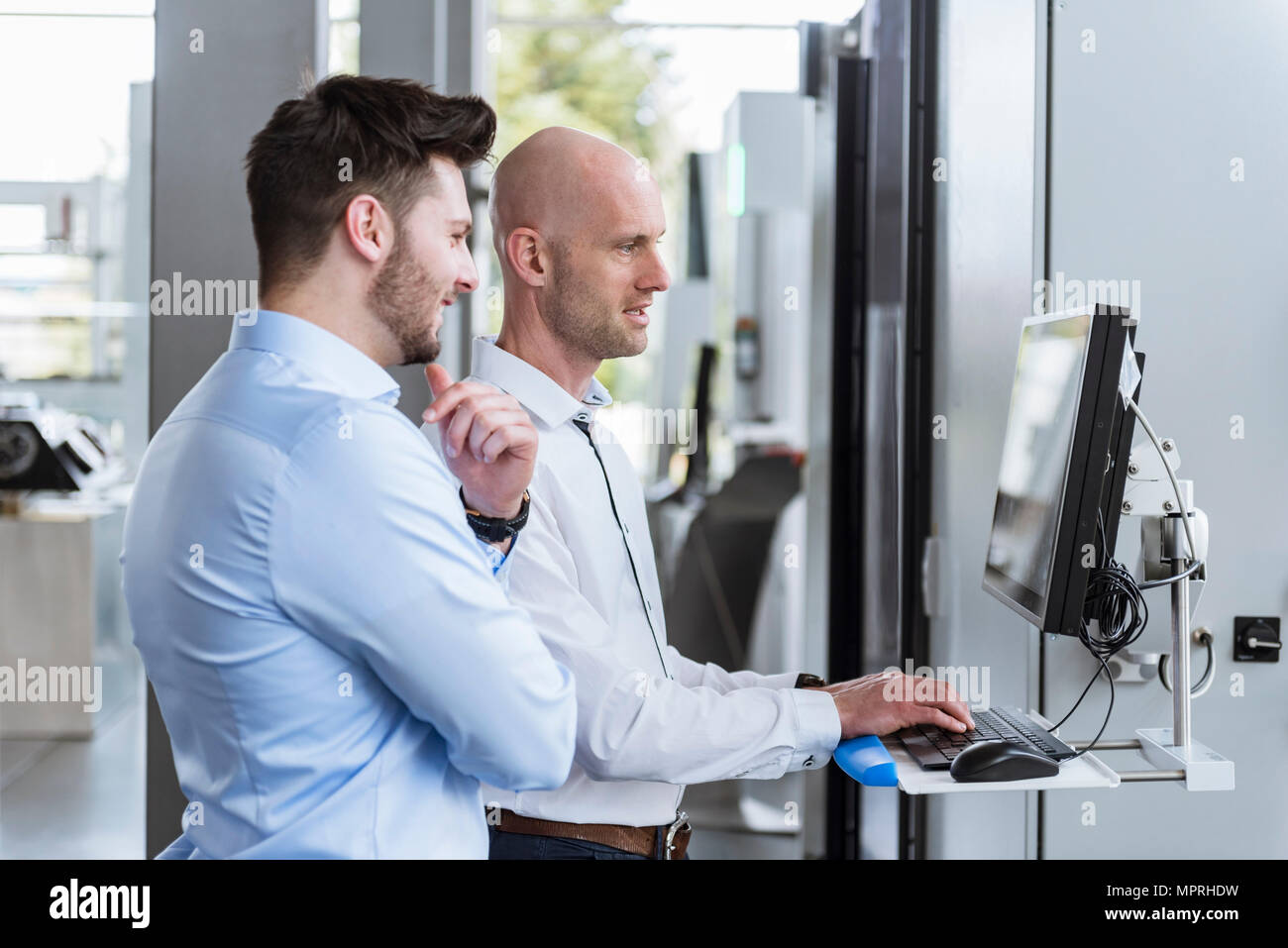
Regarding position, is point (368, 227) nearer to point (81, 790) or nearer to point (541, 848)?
point (541, 848)

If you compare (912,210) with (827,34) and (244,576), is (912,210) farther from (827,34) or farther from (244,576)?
(244,576)

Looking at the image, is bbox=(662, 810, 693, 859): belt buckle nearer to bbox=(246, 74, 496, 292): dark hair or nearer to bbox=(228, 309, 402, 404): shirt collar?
bbox=(228, 309, 402, 404): shirt collar

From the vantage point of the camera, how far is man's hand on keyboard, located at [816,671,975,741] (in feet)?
5.20

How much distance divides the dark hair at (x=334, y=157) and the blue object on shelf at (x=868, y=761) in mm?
896

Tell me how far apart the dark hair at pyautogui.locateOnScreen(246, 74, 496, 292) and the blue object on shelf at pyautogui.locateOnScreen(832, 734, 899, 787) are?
2.94 ft

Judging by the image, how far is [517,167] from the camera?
191 cm

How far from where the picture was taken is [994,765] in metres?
1.44

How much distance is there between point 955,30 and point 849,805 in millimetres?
1949

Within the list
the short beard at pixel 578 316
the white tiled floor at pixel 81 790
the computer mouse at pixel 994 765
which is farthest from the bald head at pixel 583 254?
the white tiled floor at pixel 81 790

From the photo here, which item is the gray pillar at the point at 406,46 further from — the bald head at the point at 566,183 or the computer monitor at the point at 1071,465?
the computer monitor at the point at 1071,465

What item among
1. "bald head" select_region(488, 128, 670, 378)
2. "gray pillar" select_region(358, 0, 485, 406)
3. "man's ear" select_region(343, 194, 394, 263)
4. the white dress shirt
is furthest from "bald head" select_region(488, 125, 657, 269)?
"gray pillar" select_region(358, 0, 485, 406)

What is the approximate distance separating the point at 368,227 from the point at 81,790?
2937 mm

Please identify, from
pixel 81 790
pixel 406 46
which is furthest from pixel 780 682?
pixel 81 790
